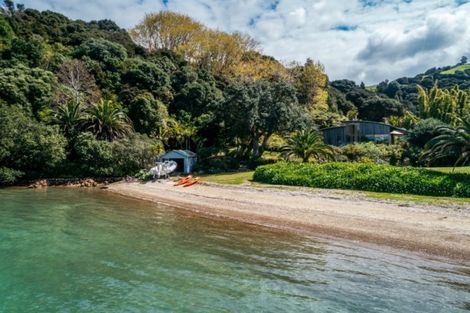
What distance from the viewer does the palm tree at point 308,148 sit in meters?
34.1

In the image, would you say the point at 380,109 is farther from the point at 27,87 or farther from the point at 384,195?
the point at 27,87

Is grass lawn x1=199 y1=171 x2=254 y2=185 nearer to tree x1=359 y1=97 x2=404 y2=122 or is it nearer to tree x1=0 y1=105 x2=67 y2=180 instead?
tree x1=0 y1=105 x2=67 y2=180

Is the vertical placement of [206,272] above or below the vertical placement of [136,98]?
below

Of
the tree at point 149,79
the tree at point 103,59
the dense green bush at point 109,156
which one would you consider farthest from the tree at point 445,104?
the tree at point 103,59

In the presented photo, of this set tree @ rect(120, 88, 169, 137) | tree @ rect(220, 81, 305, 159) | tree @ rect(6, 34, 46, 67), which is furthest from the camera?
tree @ rect(6, 34, 46, 67)

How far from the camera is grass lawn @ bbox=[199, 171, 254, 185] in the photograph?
31.4 m

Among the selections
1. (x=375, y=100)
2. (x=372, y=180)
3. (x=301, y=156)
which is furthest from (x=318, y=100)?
(x=372, y=180)

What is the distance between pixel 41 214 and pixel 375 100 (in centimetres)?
7457

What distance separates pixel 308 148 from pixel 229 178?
24.2 ft

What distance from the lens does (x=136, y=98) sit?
47156mm

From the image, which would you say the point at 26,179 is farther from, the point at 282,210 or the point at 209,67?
the point at 209,67

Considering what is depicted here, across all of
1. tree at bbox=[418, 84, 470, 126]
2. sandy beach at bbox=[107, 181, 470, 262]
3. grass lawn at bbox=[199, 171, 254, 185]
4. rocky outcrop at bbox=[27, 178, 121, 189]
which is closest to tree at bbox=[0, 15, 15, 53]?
rocky outcrop at bbox=[27, 178, 121, 189]

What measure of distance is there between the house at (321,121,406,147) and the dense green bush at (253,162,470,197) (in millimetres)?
21762

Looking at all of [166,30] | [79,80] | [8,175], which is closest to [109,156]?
[8,175]
